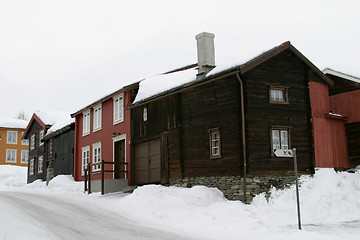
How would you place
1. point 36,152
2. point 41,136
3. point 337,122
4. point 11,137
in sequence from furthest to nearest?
1. point 11,137
2. point 36,152
3. point 41,136
4. point 337,122

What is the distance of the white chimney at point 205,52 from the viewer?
62.6ft

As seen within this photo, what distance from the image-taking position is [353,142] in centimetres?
1923

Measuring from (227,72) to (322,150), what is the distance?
5.80 m

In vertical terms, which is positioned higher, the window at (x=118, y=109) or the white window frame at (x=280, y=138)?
the window at (x=118, y=109)

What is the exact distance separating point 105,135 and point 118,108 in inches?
92.3

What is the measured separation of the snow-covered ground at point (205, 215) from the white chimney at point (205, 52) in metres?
5.86

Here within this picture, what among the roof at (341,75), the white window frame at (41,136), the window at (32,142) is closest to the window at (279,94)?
the roof at (341,75)

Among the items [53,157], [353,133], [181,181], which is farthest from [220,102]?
[53,157]

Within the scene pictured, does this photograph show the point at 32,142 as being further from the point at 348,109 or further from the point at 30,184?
the point at 348,109

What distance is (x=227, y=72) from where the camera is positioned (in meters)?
16.4

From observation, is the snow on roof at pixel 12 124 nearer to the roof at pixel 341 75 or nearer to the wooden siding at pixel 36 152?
the wooden siding at pixel 36 152

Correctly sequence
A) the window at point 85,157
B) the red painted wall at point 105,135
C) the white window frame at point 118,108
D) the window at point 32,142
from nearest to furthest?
1. the red painted wall at point 105,135
2. the white window frame at point 118,108
3. the window at point 85,157
4. the window at point 32,142

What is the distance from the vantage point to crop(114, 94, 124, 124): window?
78.2 feet

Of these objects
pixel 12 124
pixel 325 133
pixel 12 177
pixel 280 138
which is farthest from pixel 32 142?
pixel 325 133
